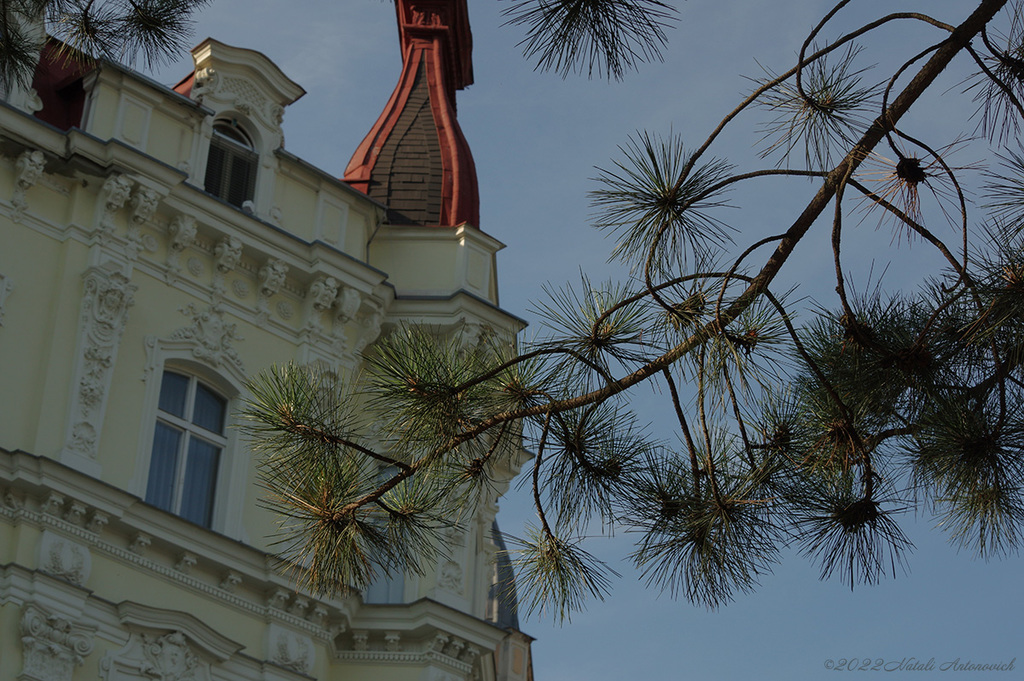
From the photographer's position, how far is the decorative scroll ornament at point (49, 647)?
42.8ft

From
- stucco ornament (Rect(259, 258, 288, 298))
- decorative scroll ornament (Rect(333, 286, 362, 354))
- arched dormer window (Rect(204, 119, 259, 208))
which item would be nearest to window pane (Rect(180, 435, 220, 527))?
stucco ornament (Rect(259, 258, 288, 298))

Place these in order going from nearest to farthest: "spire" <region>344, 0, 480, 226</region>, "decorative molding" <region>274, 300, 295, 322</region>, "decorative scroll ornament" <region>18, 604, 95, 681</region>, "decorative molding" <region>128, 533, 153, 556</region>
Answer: "decorative scroll ornament" <region>18, 604, 95, 681</region> < "decorative molding" <region>128, 533, 153, 556</region> < "decorative molding" <region>274, 300, 295, 322</region> < "spire" <region>344, 0, 480, 226</region>

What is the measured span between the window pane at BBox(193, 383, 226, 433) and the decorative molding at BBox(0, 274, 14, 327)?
2234 millimetres

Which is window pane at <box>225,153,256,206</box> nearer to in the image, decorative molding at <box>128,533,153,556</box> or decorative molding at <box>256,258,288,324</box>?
decorative molding at <box>256,258,288,324</box>

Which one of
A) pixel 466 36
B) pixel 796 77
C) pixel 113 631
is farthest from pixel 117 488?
pixel 466 36

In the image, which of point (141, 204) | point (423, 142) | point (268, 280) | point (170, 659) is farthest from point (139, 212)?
point (423, 142)

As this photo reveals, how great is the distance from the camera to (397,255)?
18938mm

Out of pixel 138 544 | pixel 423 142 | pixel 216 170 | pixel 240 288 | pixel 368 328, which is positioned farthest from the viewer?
pixel 423 142

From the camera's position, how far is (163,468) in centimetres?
1562

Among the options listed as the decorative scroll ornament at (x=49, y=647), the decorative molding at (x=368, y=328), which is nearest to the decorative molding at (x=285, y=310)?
the decorative molding at (x=368, y=328)

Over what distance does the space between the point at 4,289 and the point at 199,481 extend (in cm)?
271

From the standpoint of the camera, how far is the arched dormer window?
1753 centimetres

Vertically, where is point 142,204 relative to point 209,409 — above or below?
above

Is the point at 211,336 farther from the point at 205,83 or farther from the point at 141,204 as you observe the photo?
the point at 205,83
